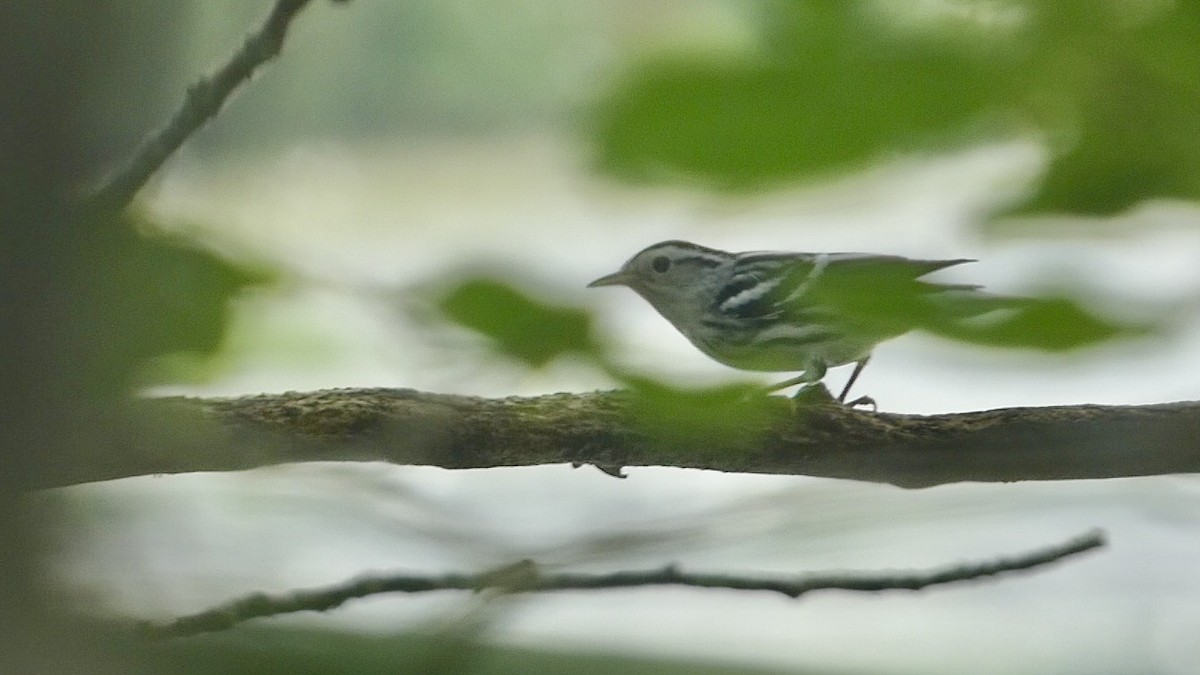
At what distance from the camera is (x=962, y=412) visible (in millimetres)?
301

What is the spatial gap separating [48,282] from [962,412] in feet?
0.80

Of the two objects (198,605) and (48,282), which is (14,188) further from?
(198,605)

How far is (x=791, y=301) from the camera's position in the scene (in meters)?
0.21

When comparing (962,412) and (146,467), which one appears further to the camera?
(962,412)

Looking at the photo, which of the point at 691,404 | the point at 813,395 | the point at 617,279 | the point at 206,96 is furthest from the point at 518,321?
the point at 617,279

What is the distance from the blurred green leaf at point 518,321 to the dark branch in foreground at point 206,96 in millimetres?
88

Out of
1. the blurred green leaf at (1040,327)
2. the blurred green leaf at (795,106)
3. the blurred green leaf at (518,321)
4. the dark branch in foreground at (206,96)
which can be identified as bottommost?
the blurred green leaf at (1040,327)

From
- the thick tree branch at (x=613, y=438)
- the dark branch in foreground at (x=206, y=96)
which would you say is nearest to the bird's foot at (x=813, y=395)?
the thick tree branch at (x=613, y=438)

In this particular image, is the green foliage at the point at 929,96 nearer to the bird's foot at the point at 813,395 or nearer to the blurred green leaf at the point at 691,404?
the blurred green leaf at the point at 691,404

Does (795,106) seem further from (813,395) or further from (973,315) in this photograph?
(813,395)

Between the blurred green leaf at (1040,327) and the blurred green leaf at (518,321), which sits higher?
the blurred green leaf at (518,321)

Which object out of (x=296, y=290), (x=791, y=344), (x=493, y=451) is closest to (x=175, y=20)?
(x=296, y=290)

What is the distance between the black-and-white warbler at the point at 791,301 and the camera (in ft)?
0.34

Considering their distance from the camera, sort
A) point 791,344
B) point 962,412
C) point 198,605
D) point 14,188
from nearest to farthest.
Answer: point 14,188
point 198,605
point 962,412
point 791,344
